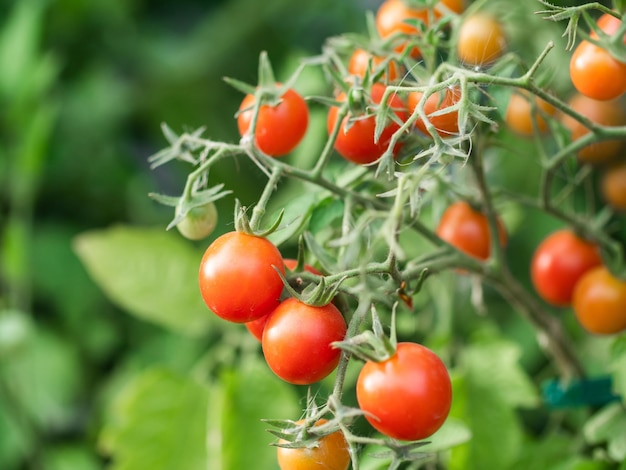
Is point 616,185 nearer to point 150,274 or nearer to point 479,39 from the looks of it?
point 479,39

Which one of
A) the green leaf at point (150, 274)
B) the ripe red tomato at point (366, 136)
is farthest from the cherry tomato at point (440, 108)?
the green leaf at point (150, 274)

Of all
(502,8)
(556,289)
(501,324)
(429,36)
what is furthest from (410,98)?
(501,324)

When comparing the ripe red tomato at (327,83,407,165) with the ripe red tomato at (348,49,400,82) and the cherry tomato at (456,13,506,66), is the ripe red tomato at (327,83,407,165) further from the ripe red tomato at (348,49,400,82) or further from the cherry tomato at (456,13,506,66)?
the cherry tomato at (456,13,506,66)

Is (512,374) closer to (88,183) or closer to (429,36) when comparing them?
(429,36)

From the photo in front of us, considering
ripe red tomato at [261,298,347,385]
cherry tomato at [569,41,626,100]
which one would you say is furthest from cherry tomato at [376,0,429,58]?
ripe red tomato at [261,298,347,385]

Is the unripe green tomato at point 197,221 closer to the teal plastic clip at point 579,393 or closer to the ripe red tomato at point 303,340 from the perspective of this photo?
the ripe red tomato at point 303,340

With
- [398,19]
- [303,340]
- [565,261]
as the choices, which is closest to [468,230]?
[565,261]
